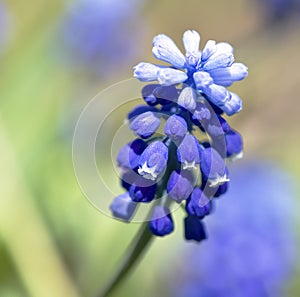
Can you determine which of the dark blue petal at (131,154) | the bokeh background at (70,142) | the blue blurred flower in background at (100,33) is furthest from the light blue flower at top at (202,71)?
the blue blurred flower in background at (100,33)

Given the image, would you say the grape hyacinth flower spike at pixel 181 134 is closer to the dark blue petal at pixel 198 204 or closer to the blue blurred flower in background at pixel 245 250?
the dark blue petal at pixel 198 204

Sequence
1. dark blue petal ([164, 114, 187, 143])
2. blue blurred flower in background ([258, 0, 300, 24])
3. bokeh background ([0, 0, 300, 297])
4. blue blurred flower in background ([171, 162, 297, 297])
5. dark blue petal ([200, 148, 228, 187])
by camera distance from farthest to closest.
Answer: blue blurred flower in background ([258, 0, 300, 24])
blue blurred flower in background ([171, 162, 297, 297])
bokeh background ([0, 0, 300, 297])
dark blue petal ([200, 148, 228, 187])
dark blue petal ([164, 114, 187, 143])

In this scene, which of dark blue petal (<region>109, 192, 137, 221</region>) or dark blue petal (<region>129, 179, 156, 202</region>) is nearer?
dark blue petal (<region>129, 179, 156, 202</region>)

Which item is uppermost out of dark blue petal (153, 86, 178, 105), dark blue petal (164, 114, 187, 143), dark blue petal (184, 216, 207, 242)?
dark blue petal (153, 86, 178, 105)

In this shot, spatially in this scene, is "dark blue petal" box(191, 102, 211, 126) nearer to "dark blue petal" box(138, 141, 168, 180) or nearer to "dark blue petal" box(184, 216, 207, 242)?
"dark blue petal" box(138, 141, 168, 180)

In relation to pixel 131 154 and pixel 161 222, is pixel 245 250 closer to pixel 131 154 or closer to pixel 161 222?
pixel 161 222

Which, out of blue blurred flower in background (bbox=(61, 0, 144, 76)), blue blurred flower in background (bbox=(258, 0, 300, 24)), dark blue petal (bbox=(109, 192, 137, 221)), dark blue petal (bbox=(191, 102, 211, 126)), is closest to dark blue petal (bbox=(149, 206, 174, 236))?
dark blue petal (bbox=(109, 192, 137, 221))

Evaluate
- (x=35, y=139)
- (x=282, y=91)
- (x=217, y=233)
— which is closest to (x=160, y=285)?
(x=217, y=233)

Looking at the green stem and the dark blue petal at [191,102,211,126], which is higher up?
the dark blue petal at [191,102,211,126]

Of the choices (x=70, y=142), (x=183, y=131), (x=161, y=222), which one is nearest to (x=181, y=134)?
(x=183, y=131)
